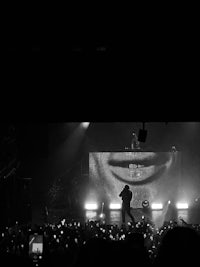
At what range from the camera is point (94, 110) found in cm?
859

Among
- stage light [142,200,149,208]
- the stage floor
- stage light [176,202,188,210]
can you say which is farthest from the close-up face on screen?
the stage floor

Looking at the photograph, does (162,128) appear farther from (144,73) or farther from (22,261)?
(22,261)

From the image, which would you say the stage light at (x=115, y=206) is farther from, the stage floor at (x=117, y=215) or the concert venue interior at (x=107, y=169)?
the stage floor at (x=117, y=215)

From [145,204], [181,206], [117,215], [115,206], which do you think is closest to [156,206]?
[145,204]

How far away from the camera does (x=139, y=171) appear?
24.5 meters

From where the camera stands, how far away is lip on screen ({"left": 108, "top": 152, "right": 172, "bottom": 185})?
24.3 meters

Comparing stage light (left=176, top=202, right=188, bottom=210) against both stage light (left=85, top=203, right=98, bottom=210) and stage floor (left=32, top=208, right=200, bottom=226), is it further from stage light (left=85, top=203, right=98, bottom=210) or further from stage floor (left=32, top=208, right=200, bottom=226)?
stage light (left=85, top=203, right=98, bottom=210)

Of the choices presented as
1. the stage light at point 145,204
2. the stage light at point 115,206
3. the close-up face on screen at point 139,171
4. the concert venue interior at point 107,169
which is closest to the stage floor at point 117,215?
the concert venue interior at point 107,169

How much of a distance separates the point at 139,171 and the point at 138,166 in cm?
26

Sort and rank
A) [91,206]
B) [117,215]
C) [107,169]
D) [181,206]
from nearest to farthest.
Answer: [117,215], [181,206], [91,206], [107,169]

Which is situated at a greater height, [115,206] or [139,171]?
[139,171]

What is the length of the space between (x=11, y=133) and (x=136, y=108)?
36.2ft

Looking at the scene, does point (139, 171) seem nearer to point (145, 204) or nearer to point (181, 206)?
point (145, 204)

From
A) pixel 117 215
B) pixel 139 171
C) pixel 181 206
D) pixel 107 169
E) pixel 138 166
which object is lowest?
pixel 117 215
